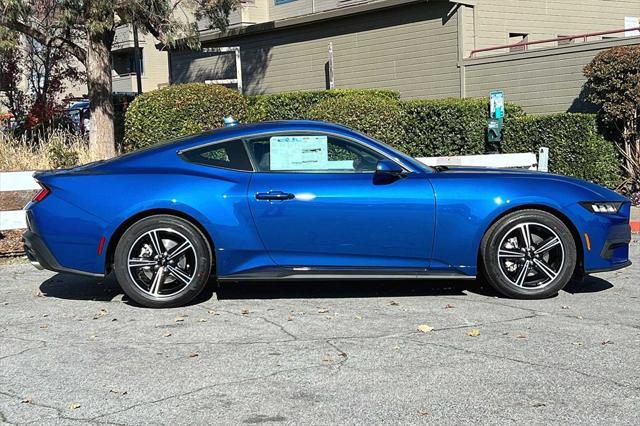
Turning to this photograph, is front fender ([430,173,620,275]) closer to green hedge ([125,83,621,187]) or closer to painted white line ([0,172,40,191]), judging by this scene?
painted white line ([0,172,40,191])

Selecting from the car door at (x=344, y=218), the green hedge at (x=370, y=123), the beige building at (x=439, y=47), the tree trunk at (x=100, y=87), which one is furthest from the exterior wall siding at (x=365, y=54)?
the car door at (x=344, y=218)

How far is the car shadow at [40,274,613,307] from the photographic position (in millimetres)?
6578

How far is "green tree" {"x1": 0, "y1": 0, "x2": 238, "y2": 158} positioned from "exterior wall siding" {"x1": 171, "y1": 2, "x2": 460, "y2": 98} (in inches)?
119

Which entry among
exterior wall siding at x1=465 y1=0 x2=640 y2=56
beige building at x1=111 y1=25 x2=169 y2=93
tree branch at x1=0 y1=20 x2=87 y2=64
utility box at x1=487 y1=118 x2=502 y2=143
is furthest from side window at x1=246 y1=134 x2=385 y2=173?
beige building at x1=111 y1=25 x2=169 y2=93

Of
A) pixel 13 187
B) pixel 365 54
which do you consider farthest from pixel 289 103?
pixel 13 187

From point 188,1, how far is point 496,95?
7894 millimetres

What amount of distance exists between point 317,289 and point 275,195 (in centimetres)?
121

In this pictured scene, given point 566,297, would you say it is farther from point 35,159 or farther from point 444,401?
point 35,159

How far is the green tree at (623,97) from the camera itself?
39.8 ft

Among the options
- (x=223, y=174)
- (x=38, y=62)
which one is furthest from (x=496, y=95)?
(x=38, y=62)

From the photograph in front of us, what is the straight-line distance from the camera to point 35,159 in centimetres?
1154

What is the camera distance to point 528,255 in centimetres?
616

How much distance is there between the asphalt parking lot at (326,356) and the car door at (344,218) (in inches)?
16.8

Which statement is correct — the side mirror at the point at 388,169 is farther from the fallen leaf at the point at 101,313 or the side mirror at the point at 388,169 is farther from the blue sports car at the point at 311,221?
the fallen leaf at the point at 101,313
